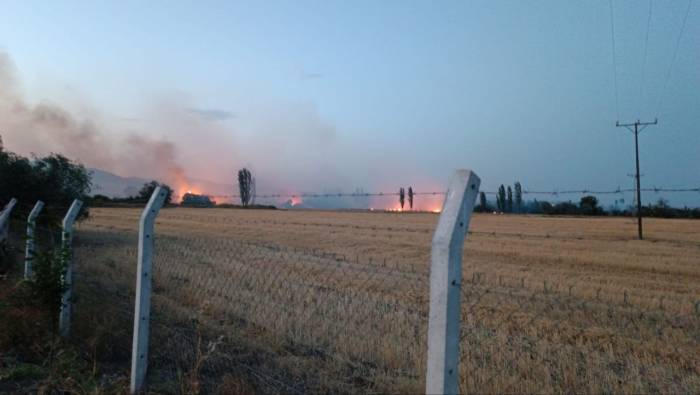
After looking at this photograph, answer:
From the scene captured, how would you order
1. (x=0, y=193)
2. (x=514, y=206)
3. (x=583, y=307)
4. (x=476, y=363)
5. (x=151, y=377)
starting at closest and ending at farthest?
(x=151, y=377)
(x=476, y=363)
(x=583, y=307)
(x=0, y=193)
(x=514, y=206)

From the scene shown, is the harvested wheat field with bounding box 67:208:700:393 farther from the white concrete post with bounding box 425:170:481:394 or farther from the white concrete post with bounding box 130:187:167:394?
the white concrete post with bounding box 425:170:481:394

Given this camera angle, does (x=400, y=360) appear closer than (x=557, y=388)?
No

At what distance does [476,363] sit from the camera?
224 inches

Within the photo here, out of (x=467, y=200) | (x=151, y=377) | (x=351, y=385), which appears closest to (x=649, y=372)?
(x=351, y=385)

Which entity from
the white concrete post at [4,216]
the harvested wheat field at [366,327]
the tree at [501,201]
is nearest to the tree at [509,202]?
the tree at [501,201]

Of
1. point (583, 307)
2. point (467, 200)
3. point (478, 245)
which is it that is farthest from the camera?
point (478, 245)

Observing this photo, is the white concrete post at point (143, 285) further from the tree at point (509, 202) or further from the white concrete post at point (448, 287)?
the tree at point (509, 202)

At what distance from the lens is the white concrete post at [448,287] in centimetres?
262

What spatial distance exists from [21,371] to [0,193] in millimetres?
16918

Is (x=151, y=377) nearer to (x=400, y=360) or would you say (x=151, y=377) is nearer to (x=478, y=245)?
(x=400, y=360)

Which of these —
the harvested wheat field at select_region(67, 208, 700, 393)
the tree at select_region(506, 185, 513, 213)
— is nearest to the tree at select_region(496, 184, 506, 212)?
the tree at select_region(506, 185, 513, 213)

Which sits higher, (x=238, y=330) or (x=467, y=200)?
(x=467, y=200)

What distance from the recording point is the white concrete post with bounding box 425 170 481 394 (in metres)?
2.62

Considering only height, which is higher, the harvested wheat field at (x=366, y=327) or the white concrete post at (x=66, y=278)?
the white concrete post at (x=66, y=278)
